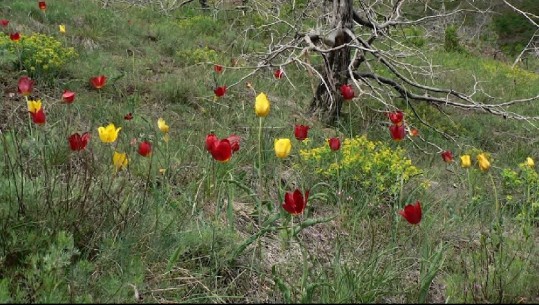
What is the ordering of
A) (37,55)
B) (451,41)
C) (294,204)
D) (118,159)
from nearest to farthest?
(294,204) < (118,159) < (37,55) < (451,41)

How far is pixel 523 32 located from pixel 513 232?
82.2 feet

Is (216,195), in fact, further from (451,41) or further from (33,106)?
(451,41)

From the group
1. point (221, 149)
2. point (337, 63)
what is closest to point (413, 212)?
point (221, 149)

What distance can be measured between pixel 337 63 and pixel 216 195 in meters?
2.77

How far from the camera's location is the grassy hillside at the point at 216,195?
212 cm

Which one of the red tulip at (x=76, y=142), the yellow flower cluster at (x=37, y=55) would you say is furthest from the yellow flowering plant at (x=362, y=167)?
the yellow flower cluster at (x=37, y=55)

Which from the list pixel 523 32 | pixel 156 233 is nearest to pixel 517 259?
pixel 156 233

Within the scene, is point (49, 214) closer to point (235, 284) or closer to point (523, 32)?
point (235, 284)

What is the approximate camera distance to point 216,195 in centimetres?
313

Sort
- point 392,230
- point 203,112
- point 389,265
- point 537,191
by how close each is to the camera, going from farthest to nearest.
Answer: point 203,112
point 537,191
point 392,230
point 389,265

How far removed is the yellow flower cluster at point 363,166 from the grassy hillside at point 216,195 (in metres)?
0.02

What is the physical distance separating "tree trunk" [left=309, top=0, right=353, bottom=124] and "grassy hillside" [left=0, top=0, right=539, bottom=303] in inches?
10.0

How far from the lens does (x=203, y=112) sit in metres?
4.95

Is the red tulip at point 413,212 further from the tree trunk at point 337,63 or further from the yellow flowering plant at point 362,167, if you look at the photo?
the tree trunk at point 337,63
